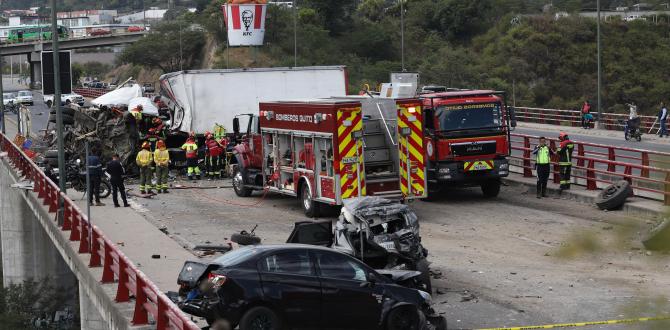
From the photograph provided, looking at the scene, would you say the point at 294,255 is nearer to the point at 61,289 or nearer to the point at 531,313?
the point at 531,313

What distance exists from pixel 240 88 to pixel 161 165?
4107mm

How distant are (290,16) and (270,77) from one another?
6379cm

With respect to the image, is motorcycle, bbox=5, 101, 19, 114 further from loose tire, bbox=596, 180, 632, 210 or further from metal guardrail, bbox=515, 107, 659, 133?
loose tire, bbox=596, 180, 632, 210

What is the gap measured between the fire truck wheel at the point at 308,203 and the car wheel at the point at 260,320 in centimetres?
1137

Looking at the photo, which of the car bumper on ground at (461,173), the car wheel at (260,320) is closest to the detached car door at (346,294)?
the car wheel at (260,320)

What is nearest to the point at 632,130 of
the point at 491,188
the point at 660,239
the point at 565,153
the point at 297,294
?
the point at 491,188

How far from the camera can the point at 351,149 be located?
71.3 feet

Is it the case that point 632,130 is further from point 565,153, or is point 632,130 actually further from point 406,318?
point 406,318

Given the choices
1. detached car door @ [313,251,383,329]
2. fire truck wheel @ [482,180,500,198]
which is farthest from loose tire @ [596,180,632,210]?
detached car door @ [313,251,383,329]

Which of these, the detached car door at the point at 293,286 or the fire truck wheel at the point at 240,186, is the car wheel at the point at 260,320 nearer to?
the detached car door at the point at 293,286

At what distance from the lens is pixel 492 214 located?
24078 mm

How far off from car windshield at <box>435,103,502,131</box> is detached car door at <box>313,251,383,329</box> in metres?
13.0

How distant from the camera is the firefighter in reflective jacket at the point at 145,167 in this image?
92.7 ft

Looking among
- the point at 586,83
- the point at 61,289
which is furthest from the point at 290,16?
the point at 61,289
